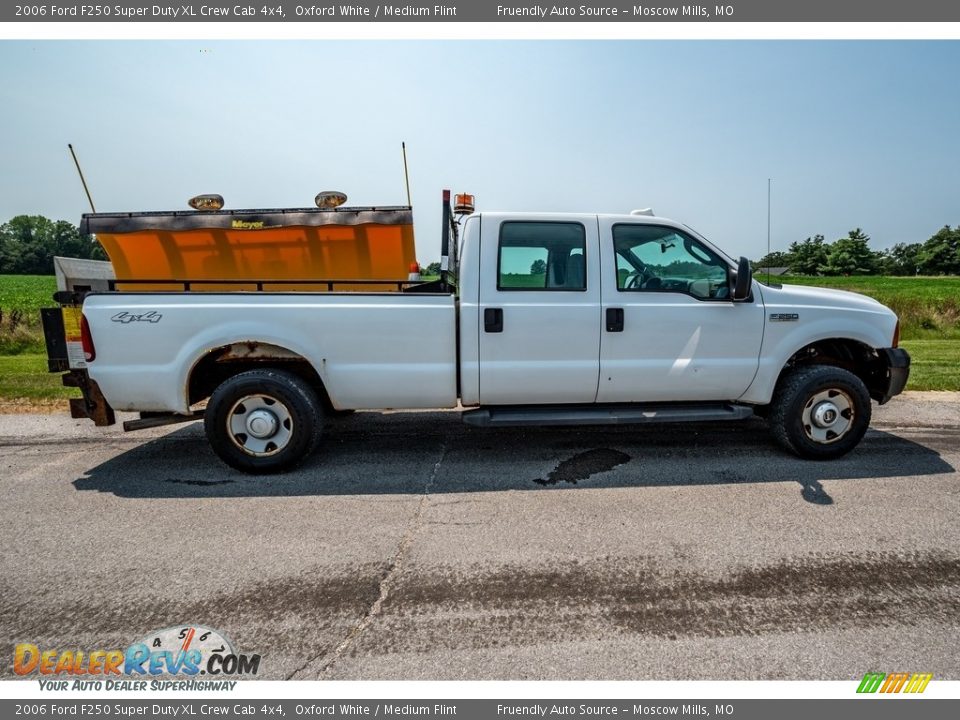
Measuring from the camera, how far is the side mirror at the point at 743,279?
4004mm

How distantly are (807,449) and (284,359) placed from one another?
448cm

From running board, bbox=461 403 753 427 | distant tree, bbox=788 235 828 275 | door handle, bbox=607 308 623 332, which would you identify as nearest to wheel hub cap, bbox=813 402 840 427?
running board, bbox=461 403 753 427

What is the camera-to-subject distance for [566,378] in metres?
4.15

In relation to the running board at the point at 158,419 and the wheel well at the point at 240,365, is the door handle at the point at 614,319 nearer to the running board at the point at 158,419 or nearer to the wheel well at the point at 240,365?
the wheel well at the point at 240,365

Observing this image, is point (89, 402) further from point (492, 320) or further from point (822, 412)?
point (822, 412)

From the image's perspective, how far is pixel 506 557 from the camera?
2883 millimetres

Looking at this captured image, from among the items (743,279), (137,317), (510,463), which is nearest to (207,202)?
(137,317)

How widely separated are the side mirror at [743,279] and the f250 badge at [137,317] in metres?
4.55

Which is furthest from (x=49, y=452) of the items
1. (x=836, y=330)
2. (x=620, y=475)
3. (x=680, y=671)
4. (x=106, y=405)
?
(x=836, y=330)

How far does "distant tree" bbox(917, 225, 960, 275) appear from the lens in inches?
3253

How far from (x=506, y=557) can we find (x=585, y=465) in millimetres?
1582

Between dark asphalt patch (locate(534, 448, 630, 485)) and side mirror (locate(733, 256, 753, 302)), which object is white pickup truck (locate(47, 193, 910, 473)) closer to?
side mirror (locate(733, 256, 753, 302))

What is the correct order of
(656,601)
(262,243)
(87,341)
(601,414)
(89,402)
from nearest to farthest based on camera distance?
(656,601) → (87,341) → (89,402) → (601,414) → (262,243)

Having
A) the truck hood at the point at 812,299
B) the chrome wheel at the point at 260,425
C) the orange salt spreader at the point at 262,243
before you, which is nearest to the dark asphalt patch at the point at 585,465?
the truck hood at the point at 812,299
